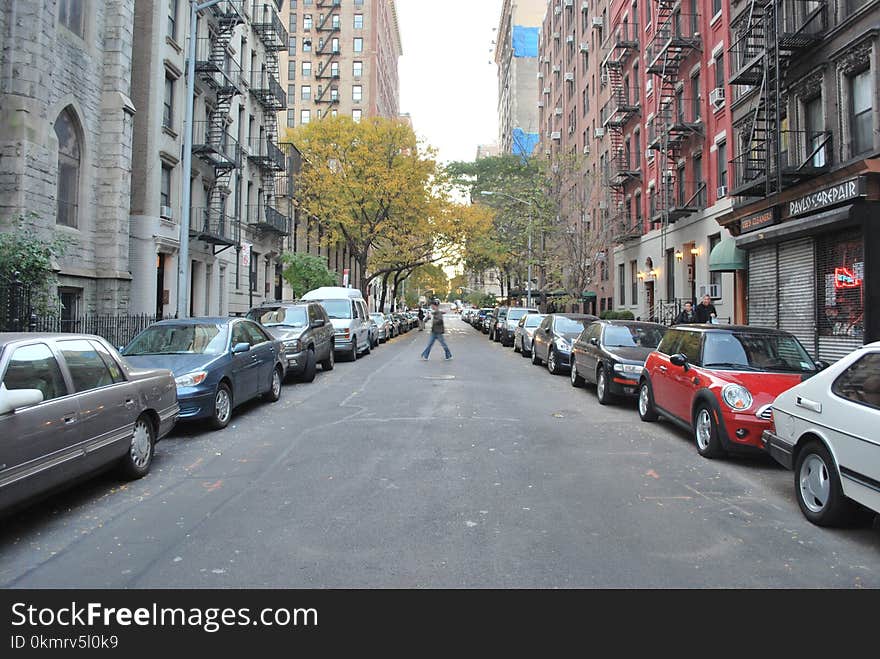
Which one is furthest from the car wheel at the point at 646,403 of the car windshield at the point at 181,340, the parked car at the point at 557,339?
the car windshield at the point at 181,340

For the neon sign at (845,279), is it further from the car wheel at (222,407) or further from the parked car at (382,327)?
the parked car at (382,327)

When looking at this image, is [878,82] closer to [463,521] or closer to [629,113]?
[463,521]

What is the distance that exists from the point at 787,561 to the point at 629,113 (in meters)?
32.3

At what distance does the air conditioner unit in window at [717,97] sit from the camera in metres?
23.0

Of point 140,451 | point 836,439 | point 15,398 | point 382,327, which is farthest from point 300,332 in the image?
point 382,327

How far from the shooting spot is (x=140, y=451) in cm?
657

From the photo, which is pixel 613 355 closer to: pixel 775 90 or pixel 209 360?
pixel 209 360

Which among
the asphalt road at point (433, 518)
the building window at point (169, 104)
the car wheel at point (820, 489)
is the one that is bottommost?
the asphalt road at point (433, 518)

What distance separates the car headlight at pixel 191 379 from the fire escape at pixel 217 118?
1741cm

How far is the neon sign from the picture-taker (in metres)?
15.2

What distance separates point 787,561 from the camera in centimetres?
436

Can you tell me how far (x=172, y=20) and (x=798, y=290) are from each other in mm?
22662

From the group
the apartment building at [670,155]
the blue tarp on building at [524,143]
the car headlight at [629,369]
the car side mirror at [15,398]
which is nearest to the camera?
the car side mirror at [15,398]
